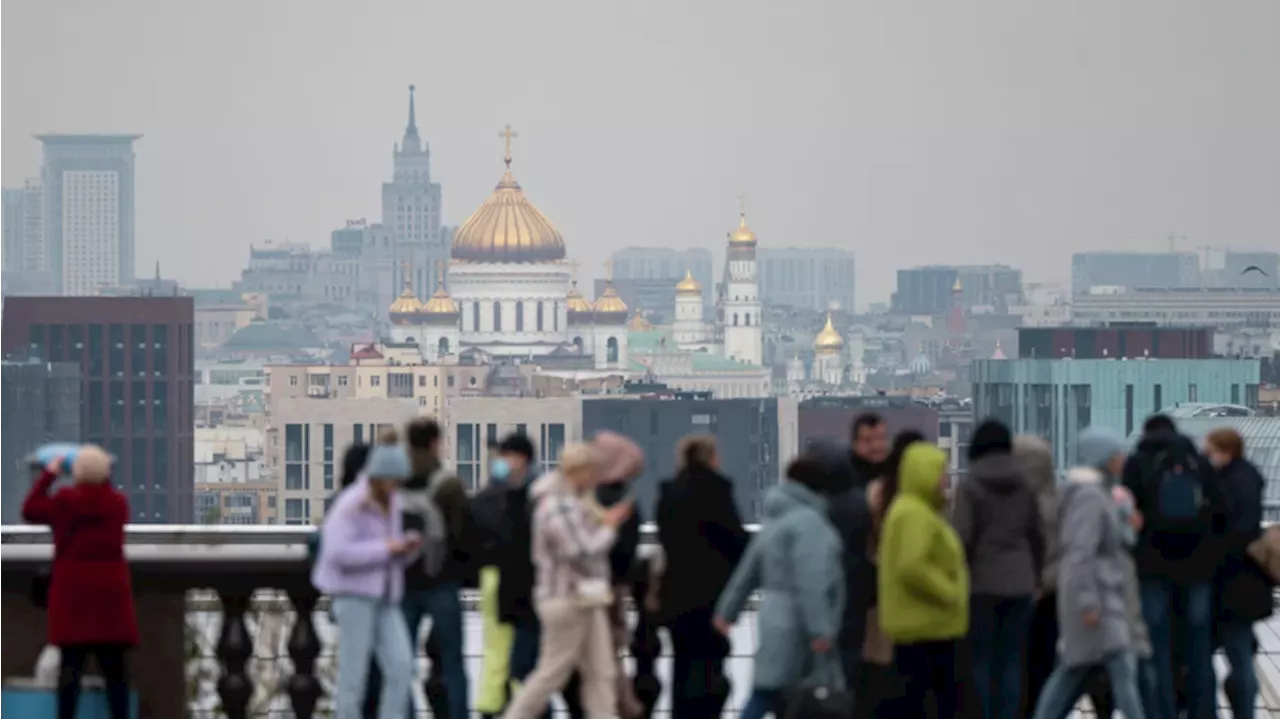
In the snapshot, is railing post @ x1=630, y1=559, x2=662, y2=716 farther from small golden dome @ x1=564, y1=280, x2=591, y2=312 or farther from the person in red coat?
small golden dome @ x1=564, y1=280, x2=591, y2=312

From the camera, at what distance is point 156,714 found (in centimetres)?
747

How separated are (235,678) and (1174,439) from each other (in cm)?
218

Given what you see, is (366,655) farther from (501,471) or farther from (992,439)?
(992,439)

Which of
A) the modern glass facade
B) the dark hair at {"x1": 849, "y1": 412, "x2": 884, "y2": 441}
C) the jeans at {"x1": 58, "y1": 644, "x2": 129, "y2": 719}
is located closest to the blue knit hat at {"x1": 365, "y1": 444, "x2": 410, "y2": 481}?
the jeans at {"x1": 58, "y1": 644, "x2": 129, "y2": 719}

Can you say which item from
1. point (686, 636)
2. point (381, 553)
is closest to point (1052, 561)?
point (686, 636)

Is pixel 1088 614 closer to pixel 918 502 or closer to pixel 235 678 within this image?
pixel 918 502

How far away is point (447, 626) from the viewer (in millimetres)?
7742

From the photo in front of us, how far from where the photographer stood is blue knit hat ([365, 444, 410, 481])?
7.55m

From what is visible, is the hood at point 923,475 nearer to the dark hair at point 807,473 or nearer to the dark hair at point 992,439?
the dark hair at point 807,473

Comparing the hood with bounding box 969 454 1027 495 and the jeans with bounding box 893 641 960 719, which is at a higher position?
the hood with bounding box 969 454 1027 495

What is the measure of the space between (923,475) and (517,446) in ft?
2.89

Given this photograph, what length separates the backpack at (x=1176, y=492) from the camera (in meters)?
7.98

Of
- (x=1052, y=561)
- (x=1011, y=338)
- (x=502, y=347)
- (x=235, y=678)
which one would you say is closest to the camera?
(x=235, y=678)

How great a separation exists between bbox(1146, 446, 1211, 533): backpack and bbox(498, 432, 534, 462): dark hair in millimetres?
1349
